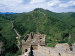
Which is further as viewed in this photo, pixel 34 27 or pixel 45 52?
pixel 34 27

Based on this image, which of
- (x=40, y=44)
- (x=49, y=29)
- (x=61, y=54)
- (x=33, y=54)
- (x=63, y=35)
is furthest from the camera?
(x=49, y=29)

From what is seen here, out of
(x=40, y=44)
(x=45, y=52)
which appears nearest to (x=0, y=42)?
(x=40, y=44)

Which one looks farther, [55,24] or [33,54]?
[55,24]

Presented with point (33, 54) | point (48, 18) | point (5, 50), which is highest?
point (48, 18)

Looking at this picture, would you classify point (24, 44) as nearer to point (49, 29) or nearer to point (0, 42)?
point (0, 42)

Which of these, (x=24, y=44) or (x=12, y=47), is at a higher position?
(x=24, y=44)

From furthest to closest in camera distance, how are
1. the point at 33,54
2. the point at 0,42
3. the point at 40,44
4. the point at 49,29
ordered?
the point at 49,29
the point at 0,42
the point at 40,44
the point at 33,54

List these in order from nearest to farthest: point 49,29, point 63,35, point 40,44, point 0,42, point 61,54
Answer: point 61,54, point 40,44, point 0,42, point 63,35, point 49,29

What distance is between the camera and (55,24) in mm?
59438

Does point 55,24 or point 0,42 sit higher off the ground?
point 55,24

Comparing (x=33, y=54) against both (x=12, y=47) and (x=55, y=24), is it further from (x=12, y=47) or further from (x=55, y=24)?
(x=55, y=24)

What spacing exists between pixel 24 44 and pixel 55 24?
3918cm

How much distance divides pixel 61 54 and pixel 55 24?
145 ft

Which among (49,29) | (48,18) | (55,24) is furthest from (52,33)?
(48,18)
